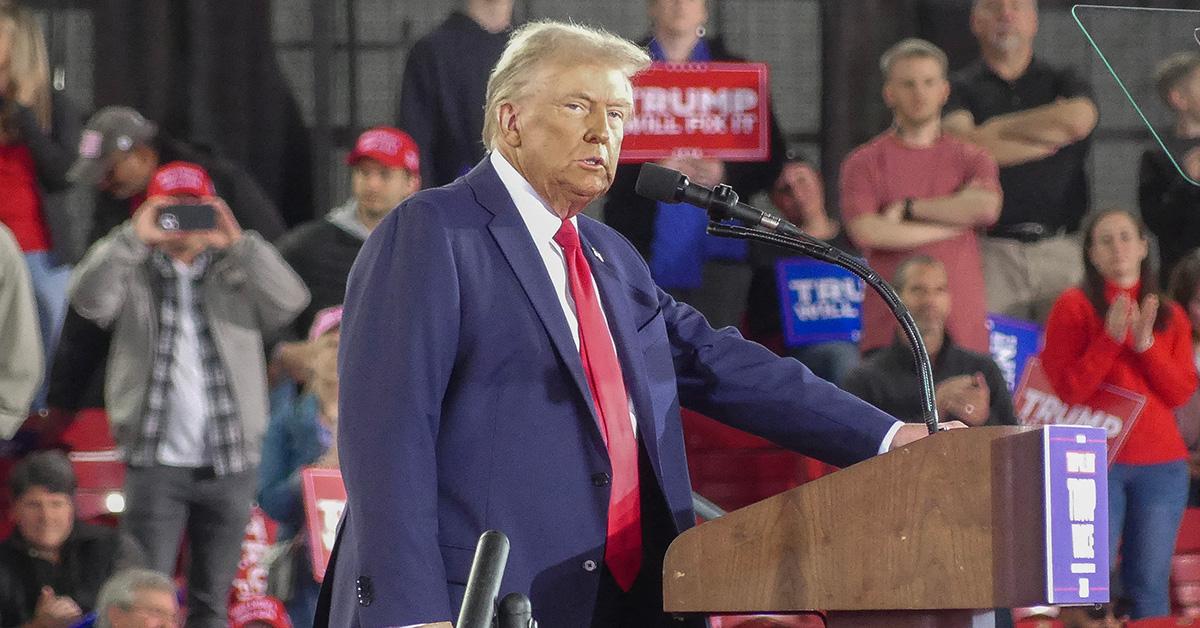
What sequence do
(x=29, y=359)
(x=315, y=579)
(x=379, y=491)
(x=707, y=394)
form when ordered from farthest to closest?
(x=29, y=359) → (x=315, y=579) → (x=707, y=394) → (x=379, y=491)

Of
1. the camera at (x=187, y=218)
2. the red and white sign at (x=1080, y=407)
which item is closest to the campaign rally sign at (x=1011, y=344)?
the red and white sign at (x=1080, y=407)

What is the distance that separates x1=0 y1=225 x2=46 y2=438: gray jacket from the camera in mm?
6137

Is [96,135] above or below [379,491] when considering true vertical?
above

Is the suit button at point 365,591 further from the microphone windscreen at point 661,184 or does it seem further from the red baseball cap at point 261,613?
the red baseball cap at point 261,613

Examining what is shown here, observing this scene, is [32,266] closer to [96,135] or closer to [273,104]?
[96,135]

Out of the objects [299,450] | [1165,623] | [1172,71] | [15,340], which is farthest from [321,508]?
[1172,71]

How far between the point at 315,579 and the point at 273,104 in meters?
2.19

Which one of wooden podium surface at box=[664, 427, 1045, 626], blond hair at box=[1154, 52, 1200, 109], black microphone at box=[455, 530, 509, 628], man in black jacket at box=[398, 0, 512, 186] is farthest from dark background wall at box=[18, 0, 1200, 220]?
black microphone at box=[455, 530, 509, 628]

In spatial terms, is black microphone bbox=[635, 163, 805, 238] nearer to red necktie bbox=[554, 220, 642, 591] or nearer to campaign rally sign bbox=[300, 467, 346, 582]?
red necktie bbox=[554, 220, 642, 591]

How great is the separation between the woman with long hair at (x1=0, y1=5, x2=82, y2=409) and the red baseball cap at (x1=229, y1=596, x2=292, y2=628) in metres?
1.39

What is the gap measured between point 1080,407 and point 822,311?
1009 mm

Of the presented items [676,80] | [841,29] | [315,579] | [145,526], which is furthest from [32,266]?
[841,29]

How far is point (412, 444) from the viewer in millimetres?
2438

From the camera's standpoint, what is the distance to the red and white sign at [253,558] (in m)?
5.76
